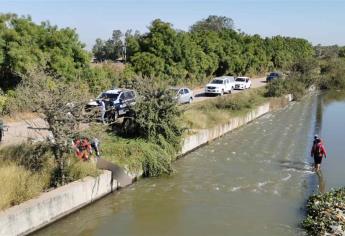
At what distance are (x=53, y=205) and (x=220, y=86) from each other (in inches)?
1227

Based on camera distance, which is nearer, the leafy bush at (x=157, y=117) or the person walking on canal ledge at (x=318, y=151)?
the person walking on canal ledge at (x=318, y=151)

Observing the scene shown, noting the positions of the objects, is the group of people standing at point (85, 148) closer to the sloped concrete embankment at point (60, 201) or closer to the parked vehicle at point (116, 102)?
the sloped concrete embankment at point (60, 201)

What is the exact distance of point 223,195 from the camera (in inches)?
715

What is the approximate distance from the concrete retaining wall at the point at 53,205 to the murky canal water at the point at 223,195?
0.96 feet

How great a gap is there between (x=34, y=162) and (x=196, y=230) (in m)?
5.83

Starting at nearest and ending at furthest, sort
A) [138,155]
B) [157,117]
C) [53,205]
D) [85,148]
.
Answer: [53,205] < [85,148] < [138,155] < [157,117]

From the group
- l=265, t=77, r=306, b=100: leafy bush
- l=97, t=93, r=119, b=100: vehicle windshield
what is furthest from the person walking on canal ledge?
l=265, t=77, r=306, b=100: leafy bush

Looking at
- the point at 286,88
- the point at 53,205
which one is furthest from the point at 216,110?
the point at 53,205

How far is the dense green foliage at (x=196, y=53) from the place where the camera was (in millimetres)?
41438

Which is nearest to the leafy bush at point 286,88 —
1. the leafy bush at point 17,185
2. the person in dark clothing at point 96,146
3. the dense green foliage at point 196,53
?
the dense green foliage at point 196,53

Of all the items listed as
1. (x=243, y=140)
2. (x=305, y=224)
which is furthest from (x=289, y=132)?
(x=305, y=224)

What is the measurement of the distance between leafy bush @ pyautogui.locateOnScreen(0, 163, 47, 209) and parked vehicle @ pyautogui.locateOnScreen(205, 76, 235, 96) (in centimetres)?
2941

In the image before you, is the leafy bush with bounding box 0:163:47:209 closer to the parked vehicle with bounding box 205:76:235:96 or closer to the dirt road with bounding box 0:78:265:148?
the dirt road with bounding box 0:78:265:148

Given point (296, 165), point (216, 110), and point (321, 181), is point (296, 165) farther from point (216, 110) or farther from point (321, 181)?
point (216, 110)
